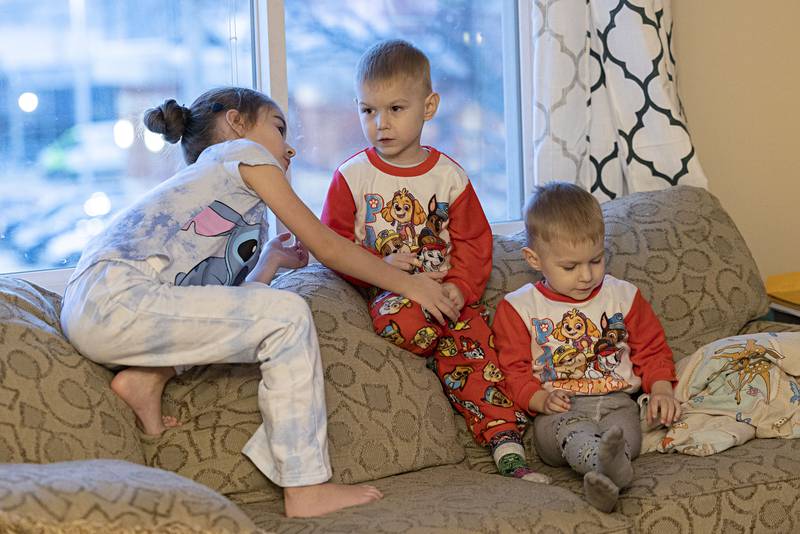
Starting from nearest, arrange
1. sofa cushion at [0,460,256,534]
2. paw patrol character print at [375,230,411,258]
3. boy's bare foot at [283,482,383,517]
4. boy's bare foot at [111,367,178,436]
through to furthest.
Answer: sofa cushion at [0,460,256,534] < boy's bare foot at [283,482,383,517] < boy's bare foot at [111,367,178,436] < paw patrol character print at [375,230,411,258]

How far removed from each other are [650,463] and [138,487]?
121 centimetres

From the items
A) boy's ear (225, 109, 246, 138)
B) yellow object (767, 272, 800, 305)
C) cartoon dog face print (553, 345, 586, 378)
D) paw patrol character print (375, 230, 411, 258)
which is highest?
boy's ear (225, 109, 246, 138)

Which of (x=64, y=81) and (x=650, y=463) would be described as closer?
(x=650, y=463)

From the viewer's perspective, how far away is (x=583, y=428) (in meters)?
2.28

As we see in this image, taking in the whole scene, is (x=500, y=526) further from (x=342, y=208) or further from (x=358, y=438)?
(x=342, y=208)

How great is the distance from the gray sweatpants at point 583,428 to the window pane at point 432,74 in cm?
121

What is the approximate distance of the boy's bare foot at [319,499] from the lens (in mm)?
2023

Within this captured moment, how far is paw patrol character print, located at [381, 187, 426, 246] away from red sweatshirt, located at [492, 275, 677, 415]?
305mm

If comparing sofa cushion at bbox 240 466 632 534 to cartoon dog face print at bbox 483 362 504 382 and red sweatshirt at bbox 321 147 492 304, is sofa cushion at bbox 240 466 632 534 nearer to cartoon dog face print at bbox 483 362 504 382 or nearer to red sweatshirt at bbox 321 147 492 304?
cartoon dog face print at bbox 483 362 504 382

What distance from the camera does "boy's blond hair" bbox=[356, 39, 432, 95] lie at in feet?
8.32

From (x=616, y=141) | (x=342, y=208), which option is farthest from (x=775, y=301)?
(x=342, y=208)

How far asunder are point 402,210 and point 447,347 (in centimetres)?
38

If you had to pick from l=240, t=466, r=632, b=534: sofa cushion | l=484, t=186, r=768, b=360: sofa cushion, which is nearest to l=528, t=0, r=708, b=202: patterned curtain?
l=484, t=186, r=768, b=360: sofa cushion

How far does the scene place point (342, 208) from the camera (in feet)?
8.55
